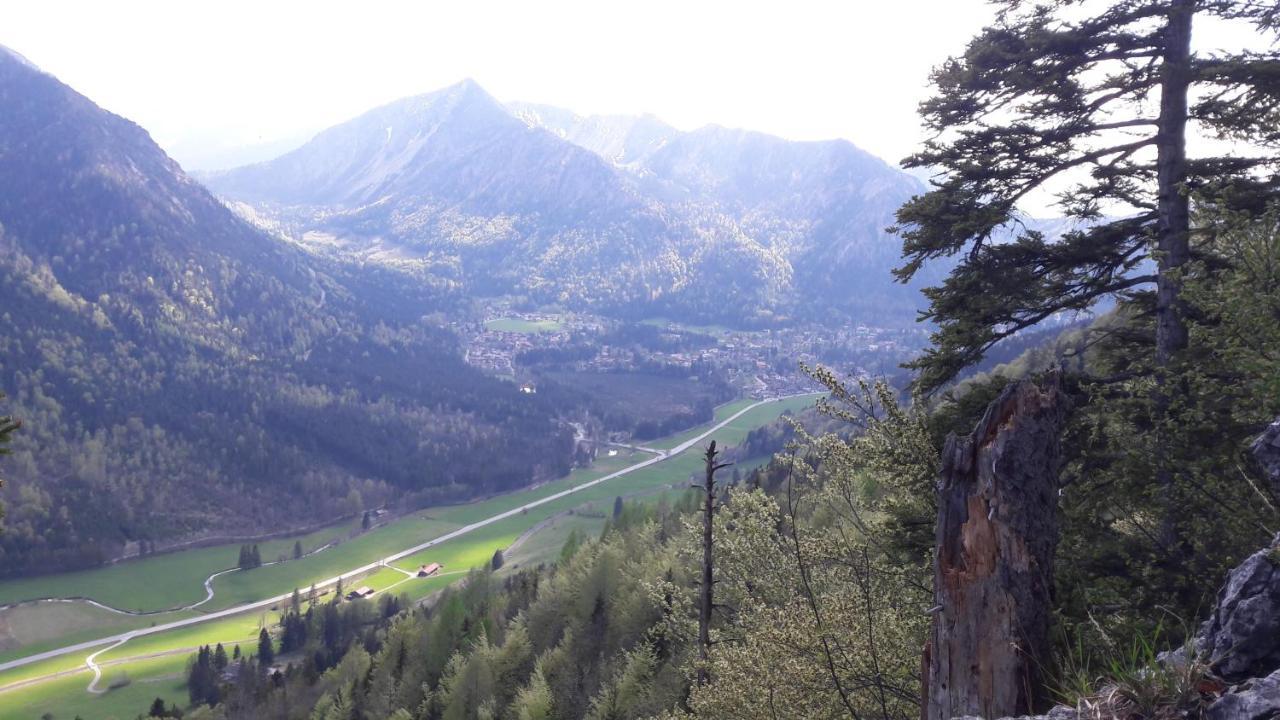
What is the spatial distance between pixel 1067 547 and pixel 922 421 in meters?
2.52

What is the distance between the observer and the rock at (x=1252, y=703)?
16.2ft

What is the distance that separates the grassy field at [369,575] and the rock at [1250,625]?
292 ft

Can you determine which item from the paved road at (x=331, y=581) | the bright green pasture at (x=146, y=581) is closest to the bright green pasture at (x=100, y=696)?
the paved road at (x=331, y=581)

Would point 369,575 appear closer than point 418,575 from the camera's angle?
No

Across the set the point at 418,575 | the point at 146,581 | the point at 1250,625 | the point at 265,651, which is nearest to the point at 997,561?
the point at 1250,625

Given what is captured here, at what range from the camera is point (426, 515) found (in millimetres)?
146750

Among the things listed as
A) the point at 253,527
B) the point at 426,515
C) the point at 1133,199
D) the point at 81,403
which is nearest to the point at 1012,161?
the point at 1133,199

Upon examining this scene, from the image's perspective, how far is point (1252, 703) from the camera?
504cm

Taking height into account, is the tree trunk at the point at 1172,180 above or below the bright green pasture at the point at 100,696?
above

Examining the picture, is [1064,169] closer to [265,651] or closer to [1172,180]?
[1172,180]

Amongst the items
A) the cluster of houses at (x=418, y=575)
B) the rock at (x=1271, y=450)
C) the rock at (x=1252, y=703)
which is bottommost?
the cluster of houses at (x=418, y=575)

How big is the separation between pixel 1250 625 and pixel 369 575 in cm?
11734

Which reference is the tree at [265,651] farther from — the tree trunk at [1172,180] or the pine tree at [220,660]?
the tree trunk at [1172,180]

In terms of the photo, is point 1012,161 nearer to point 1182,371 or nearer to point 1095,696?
point 1182,371
